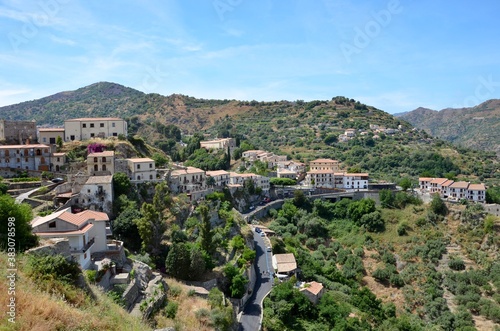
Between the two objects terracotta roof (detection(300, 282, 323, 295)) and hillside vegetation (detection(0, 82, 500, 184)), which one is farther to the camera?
hillside vegetation (detection(0, 82, 500, 184))

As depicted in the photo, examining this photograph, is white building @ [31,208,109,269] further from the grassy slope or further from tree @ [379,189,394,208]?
tree @ [379,189,394,208]

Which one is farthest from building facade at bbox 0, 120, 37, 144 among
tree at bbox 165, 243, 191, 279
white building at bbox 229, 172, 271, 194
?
white building at bbox 229, 172, 271, 194

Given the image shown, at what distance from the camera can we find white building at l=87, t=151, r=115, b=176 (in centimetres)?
3688

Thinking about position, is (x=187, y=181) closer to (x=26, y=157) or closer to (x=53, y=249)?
(x=26, y=157)

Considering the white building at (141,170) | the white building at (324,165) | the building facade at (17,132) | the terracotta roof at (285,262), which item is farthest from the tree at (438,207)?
the building facade at (17,132)

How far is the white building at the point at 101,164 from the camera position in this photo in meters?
36.9

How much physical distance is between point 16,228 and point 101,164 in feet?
72.7

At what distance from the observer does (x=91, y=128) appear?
45.9 m

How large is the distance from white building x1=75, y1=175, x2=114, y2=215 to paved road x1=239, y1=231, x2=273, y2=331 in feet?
44.7

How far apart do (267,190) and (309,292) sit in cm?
2844

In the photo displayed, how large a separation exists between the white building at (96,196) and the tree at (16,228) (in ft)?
48.4

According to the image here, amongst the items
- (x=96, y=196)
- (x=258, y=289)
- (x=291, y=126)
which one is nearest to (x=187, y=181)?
(x=96, y=196)

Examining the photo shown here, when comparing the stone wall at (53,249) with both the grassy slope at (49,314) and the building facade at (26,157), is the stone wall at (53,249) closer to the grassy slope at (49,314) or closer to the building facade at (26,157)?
the grassy slope at (49,314)

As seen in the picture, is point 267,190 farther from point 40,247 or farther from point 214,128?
point 214,128
